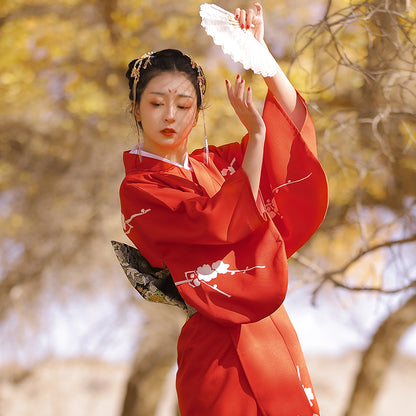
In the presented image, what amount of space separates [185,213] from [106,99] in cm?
280

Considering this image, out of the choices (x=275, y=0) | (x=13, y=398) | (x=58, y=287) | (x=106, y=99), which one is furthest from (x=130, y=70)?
(x=13, y=398)

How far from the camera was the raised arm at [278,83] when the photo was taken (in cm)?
120

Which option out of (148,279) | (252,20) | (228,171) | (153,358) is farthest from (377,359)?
(252,20)

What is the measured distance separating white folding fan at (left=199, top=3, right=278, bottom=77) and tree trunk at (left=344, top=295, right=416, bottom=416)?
269cm

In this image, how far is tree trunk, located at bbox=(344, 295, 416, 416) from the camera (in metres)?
3.60

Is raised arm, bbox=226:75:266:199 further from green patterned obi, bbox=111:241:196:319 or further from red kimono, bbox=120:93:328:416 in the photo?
green patterned obi, bbox=111:241:196:319

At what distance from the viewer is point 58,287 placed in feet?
13.0

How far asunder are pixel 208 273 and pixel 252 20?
0.47m

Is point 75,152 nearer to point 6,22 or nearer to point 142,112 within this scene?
point 6,22

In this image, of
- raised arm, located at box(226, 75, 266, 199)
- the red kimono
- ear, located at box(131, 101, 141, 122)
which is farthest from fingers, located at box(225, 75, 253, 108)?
ear, located at box(131, 101, 141, 122)

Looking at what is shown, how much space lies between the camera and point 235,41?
1153mm

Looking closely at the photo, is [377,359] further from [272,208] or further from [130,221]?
[130,221]

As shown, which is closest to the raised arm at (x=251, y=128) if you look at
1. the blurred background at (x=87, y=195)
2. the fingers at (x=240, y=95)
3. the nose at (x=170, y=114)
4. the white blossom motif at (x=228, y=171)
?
the fingers at (x=240, y=95)

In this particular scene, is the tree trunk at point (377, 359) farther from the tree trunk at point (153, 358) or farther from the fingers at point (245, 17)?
the fingers at point (245, 17)
